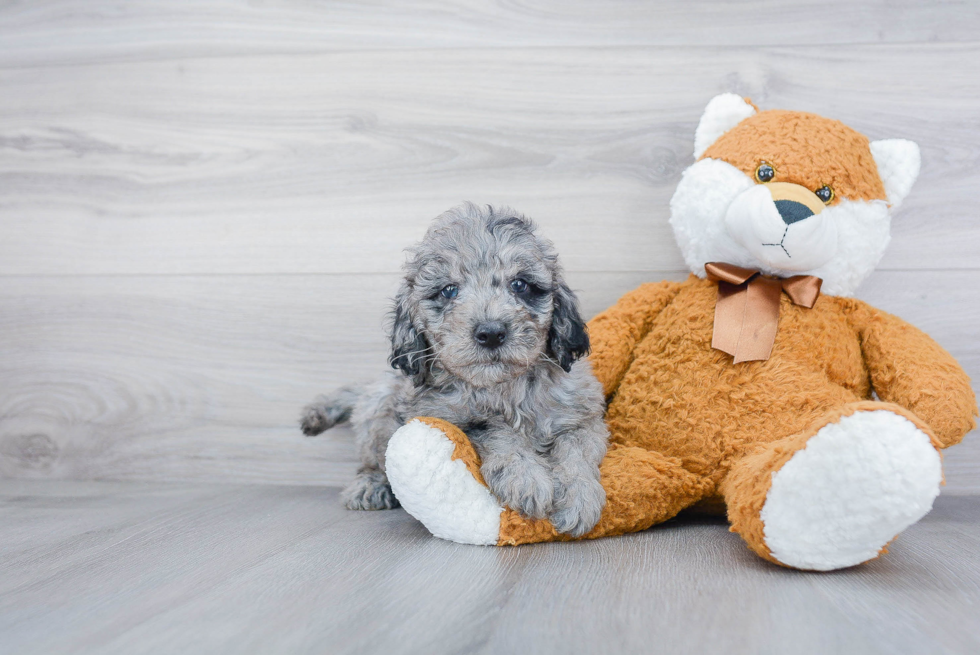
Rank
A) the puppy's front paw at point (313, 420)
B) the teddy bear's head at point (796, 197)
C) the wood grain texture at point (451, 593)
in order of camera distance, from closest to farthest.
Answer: the wood grain texture at point (451, 593)
the teddy bear's head at point (796, 197)
the puppy's front paw at point (313, 420)

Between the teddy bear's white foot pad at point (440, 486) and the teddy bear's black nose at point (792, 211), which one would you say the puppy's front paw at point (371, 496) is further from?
the teddy bear's black nose at point (792, 211)

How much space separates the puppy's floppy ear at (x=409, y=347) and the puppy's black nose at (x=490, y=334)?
220 mm

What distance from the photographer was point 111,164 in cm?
232

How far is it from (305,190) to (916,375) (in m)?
1.75

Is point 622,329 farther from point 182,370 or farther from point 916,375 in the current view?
point 182,370

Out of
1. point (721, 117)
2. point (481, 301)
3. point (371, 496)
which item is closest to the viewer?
point (481, 301)

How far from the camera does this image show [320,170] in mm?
2225

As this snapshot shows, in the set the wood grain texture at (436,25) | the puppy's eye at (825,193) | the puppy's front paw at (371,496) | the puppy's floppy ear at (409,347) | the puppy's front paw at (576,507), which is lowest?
the puppy's front paw at (371,496)

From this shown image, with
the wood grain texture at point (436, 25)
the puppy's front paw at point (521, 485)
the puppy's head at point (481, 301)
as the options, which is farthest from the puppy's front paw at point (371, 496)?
the wood grain texture at point (436, 25)

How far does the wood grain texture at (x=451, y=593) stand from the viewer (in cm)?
104


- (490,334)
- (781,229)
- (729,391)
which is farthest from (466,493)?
(781,229)

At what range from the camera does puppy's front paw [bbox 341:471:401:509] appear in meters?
1.91

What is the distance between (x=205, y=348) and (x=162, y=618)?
4.10 feet

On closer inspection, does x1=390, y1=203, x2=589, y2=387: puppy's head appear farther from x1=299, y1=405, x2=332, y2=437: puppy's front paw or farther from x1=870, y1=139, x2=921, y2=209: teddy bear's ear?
x1=870, y1=139, x2=921, y2=209: teddy bear's ear
